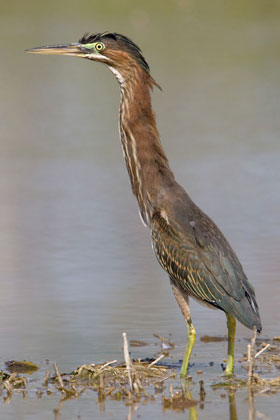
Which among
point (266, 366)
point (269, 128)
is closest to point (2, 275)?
point (266, 366)

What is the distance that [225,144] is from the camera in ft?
49.5

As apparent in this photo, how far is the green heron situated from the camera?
267 inches

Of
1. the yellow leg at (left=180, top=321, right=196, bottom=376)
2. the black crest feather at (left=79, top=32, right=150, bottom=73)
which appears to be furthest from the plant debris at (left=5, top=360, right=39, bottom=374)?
the black crest feather at (left=79, top=32, right=150, bottom=73)

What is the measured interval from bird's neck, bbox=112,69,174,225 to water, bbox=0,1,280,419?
0.99 m

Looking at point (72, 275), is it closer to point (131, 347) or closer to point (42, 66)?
point (131, 347)

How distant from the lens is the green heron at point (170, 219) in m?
6.78

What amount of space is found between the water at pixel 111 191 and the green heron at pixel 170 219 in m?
0.44

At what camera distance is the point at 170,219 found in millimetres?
7039

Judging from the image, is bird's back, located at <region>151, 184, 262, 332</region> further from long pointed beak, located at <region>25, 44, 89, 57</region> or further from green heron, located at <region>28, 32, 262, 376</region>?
long pointed beak, located at <region>25, 44, 89, 57</region>

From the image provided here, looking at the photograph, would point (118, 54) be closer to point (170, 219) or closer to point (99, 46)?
point (99, 46)

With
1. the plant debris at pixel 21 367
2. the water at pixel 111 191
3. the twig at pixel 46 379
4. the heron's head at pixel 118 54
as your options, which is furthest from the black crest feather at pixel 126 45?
the twig at pixel 46 379

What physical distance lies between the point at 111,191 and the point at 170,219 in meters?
5.26

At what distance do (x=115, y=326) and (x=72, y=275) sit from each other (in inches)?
60.8

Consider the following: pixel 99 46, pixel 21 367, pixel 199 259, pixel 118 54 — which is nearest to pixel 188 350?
pixel 199 259
